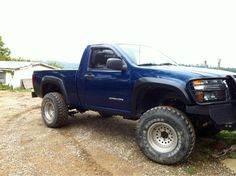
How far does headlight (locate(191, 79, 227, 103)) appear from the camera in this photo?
567 centimetres

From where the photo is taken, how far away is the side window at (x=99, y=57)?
24.8 ft

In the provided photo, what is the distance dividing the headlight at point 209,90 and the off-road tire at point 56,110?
3964 mm

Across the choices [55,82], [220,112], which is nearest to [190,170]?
[220,112]

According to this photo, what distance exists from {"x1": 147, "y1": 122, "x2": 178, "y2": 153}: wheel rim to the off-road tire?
3.08 metres

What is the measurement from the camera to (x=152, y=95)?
6.71 meters

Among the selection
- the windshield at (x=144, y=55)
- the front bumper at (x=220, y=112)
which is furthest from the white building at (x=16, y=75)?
the front bumper at (x=220, y=112)

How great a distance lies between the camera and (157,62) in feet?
24.1

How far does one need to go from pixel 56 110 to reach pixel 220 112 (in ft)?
14.1

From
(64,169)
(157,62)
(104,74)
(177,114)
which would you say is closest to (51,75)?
(104,74)

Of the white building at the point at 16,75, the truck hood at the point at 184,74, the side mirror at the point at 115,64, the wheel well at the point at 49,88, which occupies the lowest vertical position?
the white building at the point at 16,75

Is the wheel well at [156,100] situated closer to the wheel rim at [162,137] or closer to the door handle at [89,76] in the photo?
the wheel rim at [162,137]

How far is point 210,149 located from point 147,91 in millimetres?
→ 1773

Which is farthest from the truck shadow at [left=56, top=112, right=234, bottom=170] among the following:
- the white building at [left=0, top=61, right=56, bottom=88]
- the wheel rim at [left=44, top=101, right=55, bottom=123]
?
the white building at [left=0, top=61, right=56, bottom=88]

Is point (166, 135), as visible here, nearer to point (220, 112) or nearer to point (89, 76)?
point (220, 112)
